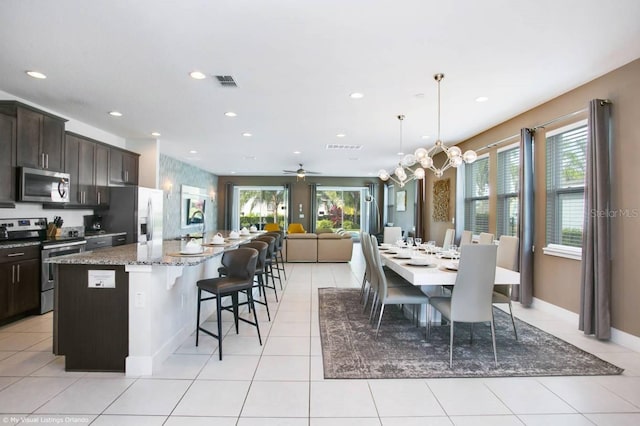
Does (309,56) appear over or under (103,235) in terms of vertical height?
over

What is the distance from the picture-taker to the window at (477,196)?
19.9 ft

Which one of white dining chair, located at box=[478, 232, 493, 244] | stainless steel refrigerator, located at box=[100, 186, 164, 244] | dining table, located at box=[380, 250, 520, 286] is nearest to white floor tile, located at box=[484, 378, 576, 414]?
dining table, located at box=[380, 250, 520, 286]

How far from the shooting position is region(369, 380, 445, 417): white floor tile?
2.17m

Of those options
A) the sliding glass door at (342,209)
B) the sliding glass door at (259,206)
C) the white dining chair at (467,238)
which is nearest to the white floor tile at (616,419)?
the white dining chair at (467,238)

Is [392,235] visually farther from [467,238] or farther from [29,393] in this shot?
[29,393]

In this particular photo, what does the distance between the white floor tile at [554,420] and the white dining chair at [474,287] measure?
0.69 metres

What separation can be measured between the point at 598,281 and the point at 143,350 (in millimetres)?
4374

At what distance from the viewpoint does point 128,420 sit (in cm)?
205

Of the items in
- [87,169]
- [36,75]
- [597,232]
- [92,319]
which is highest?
[36,75]

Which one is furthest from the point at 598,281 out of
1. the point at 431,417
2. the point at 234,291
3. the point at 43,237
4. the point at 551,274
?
the point at 43,237

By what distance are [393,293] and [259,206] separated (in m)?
10.6

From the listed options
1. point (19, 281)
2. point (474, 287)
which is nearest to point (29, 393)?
point (19, 281)

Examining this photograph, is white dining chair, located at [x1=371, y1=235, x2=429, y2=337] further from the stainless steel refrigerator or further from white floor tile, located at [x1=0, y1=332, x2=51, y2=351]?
the stainless steel refrigerator

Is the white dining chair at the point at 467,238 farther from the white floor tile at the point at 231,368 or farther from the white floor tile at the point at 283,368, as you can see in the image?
the white floor tile at the point at 231,368
